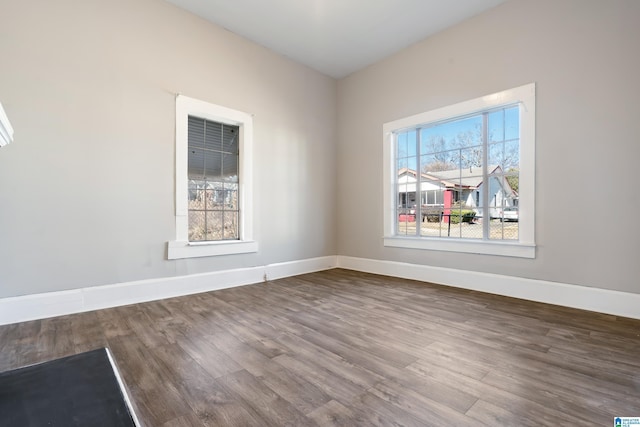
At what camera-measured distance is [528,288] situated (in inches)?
123

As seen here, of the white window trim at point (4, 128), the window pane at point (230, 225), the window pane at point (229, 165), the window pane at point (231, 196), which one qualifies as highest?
the window pane at point (229, 165)

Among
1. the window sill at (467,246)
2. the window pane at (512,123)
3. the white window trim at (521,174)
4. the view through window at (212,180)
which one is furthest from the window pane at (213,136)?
the window pane at (512,123)

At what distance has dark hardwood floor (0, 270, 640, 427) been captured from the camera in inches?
52.4

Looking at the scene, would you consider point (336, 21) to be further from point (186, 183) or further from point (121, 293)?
point (121, 293)

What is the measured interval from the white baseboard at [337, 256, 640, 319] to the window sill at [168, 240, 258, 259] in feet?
6.64

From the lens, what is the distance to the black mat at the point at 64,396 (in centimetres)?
122

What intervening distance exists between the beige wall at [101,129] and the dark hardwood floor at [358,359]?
0.59 meters

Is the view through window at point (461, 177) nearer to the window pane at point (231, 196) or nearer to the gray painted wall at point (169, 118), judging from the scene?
the gray painted wall at point (169, 118)

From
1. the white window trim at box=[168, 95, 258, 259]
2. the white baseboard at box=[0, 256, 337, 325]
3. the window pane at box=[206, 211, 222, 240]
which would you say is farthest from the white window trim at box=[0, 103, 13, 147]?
the window pane at box=[206, 211, 222, 240]

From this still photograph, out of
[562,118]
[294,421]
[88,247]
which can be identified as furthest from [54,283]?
[562,118]

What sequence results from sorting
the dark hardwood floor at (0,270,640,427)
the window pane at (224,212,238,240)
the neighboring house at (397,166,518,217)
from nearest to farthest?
the dark hardwood floor at (0,270,640,427)
the neighboring house at (397,166,518,217)
the window pane at (224,212,238,240)

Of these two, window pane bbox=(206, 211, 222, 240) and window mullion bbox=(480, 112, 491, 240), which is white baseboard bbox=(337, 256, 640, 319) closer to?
window mullion bbox=(480, 112, 491, 240)

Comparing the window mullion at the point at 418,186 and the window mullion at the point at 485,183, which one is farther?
the window mullion at the point at 418,186

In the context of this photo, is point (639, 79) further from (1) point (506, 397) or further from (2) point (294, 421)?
(2) point (294, 421)
